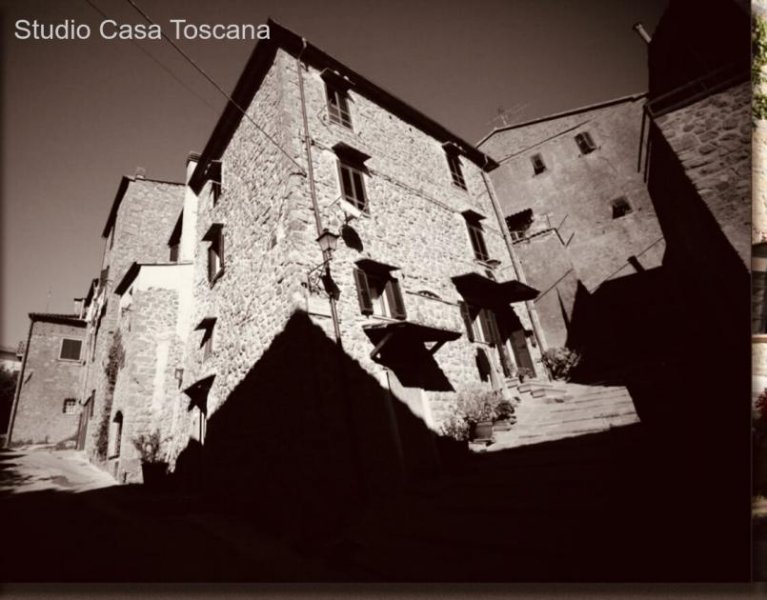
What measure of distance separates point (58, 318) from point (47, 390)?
4.02 metres

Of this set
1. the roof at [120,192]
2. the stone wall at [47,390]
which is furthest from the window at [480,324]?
the stone wall at [47,390]

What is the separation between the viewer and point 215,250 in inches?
400

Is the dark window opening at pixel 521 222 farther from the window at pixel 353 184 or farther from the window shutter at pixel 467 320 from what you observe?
the window at pixel 353 184

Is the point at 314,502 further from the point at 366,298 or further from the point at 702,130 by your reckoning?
the point at 702,130

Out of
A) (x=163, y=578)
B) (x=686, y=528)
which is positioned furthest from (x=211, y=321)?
(x=686, y=528)

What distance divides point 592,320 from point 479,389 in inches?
276

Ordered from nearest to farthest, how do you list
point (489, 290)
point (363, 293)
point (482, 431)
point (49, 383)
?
1. point (482, 431)
2. point (363, 293)
3. point (489, 290)
4. point (49, 383)

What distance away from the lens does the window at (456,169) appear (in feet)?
42.0

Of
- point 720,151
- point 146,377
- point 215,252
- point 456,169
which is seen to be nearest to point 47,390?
point 146,377

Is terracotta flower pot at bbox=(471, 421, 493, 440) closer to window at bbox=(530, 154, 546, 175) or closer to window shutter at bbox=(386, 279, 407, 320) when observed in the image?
window shutter at bbox=(386, 279, 407, 320)

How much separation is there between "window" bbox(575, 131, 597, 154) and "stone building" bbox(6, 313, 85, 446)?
27225 mm

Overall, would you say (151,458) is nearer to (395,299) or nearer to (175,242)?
(395,299)

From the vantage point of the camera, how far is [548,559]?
10.2ft

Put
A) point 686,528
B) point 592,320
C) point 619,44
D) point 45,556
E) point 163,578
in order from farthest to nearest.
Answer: point 592,320 → point 619,44 → point 45,556 → point 163,578 → point 686,528
